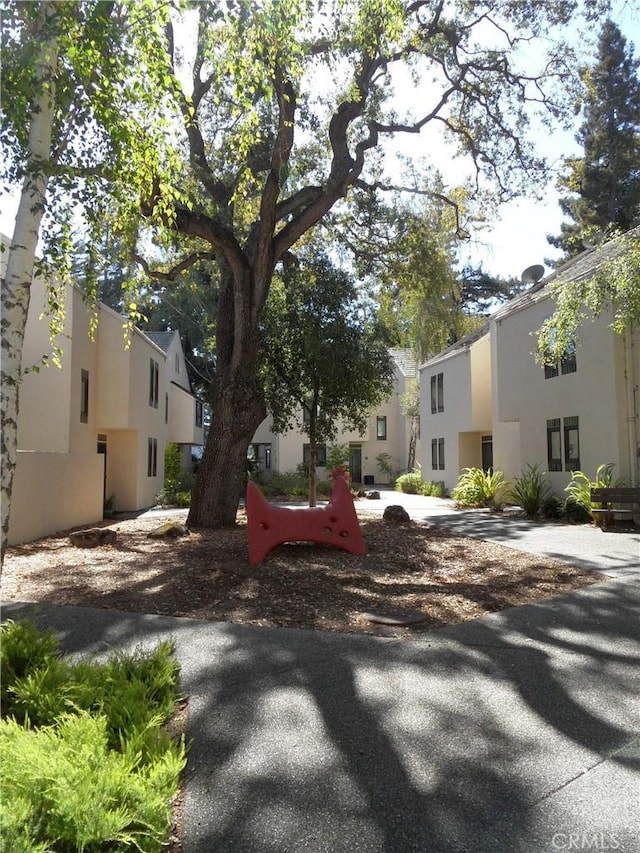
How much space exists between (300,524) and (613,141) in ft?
97.5

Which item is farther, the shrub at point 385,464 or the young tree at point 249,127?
the shrub at point 385,464

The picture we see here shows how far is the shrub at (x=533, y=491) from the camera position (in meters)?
15.9

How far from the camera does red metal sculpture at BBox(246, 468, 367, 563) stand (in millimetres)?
8508

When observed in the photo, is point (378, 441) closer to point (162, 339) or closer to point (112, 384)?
point (162, 339)

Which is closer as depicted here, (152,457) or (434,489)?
(152,457)

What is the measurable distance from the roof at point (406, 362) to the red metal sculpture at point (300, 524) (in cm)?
2683

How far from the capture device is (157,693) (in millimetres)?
3805

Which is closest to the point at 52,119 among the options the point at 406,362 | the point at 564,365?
the point at 564,365

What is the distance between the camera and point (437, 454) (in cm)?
2712

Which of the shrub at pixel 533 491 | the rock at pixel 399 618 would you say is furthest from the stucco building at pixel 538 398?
the rock at pixel 399 618

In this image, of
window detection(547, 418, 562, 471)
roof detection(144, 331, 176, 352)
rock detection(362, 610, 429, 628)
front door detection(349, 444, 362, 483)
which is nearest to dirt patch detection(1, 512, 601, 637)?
rock detection(362, 610, 429, 628)

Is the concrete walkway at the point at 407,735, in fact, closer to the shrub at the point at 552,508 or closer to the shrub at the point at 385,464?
the shrub at the point at 552,508

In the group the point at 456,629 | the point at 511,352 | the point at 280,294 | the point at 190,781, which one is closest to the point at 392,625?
the point at 456,629

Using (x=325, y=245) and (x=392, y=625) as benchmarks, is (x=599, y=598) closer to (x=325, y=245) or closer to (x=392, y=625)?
(x=392, y=625)
